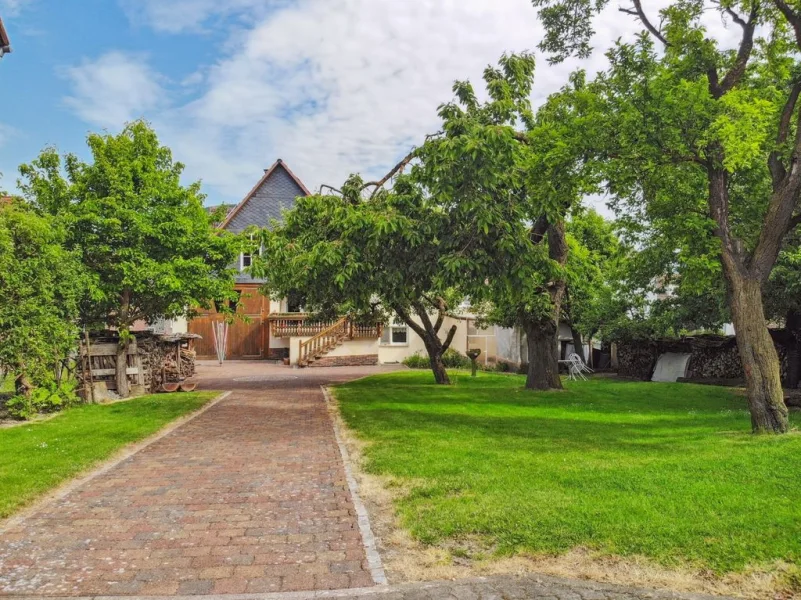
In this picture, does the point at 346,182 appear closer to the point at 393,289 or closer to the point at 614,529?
the point at 393,289

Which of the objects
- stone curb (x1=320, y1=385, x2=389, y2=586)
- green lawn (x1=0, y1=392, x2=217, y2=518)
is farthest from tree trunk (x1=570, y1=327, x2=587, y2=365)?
stone curb (x1=320, y1=385, x2=389, y2=586)

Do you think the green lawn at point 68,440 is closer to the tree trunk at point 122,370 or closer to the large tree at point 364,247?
the tree trunk at point 122,370

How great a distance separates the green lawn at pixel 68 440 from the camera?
6344 millimetres

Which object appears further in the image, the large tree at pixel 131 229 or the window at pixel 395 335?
the window at pixel 395 335

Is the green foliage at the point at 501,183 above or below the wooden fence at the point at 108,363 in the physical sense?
above

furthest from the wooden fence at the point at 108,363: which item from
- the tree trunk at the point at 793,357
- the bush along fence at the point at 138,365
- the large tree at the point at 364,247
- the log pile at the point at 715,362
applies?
the log pile at the point at 715,362

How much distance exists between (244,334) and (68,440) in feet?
80.9

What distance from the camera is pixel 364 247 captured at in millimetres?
11242

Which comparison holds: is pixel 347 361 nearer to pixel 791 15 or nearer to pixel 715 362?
pixel 715 362

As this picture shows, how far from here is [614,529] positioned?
462 centimetres

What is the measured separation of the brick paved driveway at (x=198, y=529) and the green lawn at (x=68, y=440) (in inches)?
17.0

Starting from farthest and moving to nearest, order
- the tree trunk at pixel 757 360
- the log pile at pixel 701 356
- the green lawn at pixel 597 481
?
the log pile at pixel 701 356 → the tree trunk at pixel 757 360 → the green lawn at pixel 597 481

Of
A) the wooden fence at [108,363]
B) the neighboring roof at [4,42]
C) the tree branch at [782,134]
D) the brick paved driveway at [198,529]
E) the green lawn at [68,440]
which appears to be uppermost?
the neighboring roof at [4,42]

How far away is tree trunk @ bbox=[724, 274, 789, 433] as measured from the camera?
8445mm
